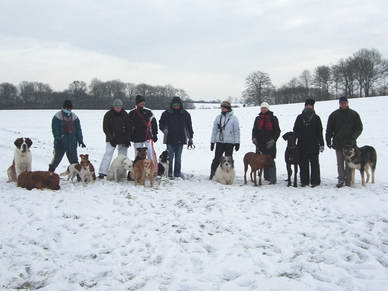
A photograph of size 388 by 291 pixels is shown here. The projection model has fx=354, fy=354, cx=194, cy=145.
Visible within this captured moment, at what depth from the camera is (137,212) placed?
7113 mm

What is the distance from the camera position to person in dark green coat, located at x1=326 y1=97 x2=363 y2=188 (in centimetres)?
948

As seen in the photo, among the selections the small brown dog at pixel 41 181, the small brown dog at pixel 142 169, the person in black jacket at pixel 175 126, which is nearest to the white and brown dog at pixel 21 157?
the small brown dog at pixel 41 181

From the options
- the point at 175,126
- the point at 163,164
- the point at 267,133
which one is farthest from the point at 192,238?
the point at 267,133

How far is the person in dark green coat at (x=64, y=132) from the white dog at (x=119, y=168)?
119cm

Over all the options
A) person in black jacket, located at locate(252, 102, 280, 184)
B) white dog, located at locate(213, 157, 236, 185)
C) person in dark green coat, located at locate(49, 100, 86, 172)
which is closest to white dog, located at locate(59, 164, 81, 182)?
person in dark green coat, located at locate(49, 100, 86, 172)

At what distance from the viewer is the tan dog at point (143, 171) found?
9.19 metres

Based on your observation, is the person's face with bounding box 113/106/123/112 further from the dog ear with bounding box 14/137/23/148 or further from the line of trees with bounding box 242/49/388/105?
the line of trees with bounding box 242/49/388/105

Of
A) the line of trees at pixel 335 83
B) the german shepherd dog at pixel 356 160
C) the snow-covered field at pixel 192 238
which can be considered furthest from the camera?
the line of trees at pixel 335 83

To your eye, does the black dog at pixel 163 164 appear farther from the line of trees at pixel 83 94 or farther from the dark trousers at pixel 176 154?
the line of trees at pixel 83 94

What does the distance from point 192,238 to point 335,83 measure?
237ft

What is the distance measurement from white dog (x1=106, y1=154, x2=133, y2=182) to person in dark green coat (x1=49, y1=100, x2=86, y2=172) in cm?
119

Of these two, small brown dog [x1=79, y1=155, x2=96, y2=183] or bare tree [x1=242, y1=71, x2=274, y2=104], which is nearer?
small brown dog [x1=79, y1=155, x2=96, y2=183]

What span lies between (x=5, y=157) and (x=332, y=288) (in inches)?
563

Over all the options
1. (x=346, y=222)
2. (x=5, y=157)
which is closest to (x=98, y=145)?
(x=5, y=157)
